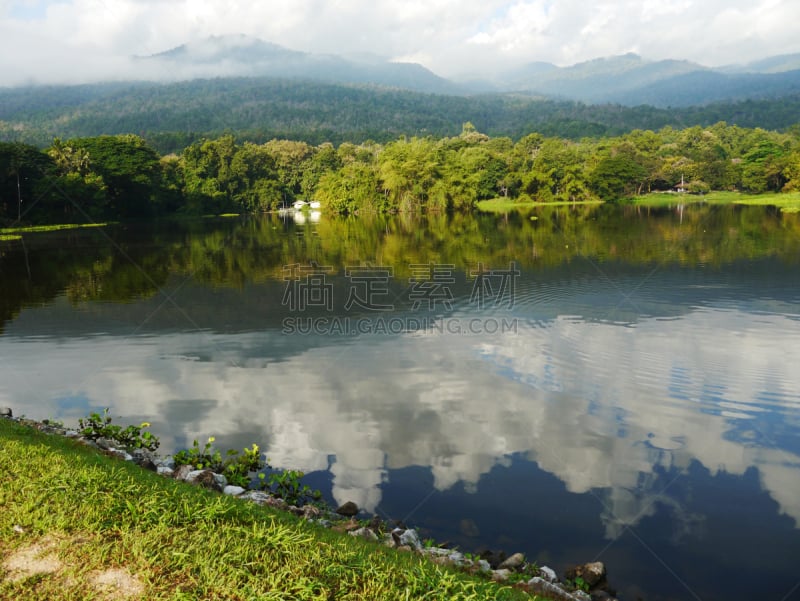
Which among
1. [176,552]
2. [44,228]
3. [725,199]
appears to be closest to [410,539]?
[176,552]

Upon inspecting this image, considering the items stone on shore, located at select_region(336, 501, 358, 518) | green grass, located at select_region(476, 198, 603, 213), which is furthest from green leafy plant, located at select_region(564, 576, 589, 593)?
green grass, located at select_region(476, 198, 603, 213)

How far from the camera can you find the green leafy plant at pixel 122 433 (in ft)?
31.6

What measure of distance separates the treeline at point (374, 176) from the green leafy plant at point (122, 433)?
65498 mm

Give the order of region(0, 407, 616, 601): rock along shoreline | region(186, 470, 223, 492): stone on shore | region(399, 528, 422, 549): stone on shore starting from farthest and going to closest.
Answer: region(186, 470, 223, 492): stone on shore
region(399, 528, 422, 549): stone on shore
region(0, 407, 616, 601): rock along shoreline

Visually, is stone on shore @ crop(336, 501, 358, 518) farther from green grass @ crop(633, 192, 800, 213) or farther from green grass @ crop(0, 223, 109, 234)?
green grass @ crop(633, 192, 800, 213)

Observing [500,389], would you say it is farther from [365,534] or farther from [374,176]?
[374,176]

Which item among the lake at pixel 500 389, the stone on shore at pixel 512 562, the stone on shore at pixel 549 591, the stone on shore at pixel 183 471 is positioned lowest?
the lake at pixel 500 389

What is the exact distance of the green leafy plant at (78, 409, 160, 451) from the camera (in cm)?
963

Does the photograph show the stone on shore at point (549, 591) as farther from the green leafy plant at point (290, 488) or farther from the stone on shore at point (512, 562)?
the green leafy plant at point (290, 488)

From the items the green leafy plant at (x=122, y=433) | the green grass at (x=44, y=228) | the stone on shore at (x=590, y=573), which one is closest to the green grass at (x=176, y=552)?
the stone on shore at (x=590, y=573)

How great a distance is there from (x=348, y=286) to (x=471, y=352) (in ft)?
32.8

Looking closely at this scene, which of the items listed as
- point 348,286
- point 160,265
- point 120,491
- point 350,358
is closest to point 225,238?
point 160,265

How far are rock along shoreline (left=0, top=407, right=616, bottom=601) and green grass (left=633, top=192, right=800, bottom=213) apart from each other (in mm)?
64074

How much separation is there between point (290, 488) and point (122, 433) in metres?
3.54
